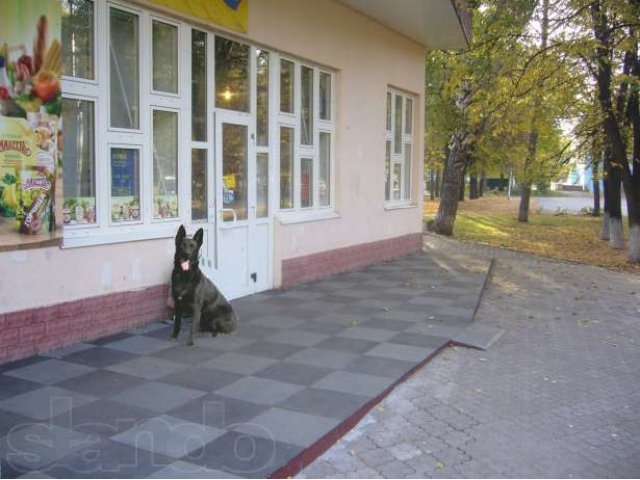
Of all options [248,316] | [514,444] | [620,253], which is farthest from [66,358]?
[620,253]

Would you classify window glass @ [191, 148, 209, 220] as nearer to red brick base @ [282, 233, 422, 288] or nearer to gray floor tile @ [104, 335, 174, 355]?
gray floor tile @ [104, 335, 174, 355]

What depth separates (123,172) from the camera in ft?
22.1

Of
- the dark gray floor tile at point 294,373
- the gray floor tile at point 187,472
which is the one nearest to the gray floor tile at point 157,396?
the dark gray floor tile at point 294,373

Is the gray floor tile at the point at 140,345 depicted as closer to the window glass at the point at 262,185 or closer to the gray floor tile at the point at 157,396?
the gray floor tile at the point at 157,396

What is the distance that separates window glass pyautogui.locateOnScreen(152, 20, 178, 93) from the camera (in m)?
7.09

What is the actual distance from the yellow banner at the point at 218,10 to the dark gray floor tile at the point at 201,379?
3891mm

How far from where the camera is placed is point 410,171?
14.6 meters

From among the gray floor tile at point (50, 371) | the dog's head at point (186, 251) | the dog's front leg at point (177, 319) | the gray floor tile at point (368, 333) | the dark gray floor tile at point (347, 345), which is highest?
the dog's head at point (186, 251)

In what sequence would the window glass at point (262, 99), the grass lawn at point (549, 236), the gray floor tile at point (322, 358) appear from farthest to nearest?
the grass lawn at point (549, 236) → the window glass at point (262, 99) → the gray floor tile at point (322, 358)

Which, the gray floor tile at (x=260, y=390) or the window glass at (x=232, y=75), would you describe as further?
the window glass at (x=232, y=75)

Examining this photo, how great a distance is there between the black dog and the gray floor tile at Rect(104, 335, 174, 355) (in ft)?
0.65

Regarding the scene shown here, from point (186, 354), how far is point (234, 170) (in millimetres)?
3160

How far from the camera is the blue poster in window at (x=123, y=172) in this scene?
6.62 meters

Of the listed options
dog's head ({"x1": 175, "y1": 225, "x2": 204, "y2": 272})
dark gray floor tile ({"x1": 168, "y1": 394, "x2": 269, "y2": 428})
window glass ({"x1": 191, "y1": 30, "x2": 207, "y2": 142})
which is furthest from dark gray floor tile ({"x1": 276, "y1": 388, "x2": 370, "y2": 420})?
window glass ({"x1": 191, "y1": 30, "x2": 207, "y2": 142})
